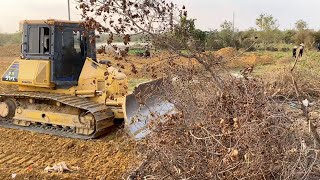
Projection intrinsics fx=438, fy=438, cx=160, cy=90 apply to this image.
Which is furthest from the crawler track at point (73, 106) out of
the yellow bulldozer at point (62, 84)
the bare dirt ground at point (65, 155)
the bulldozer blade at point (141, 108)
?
the bulldozer blade at point (141, 108)

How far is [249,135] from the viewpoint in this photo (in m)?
3.96

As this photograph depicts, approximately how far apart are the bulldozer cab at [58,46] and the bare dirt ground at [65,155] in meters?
1.46

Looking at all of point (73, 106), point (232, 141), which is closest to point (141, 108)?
point (73, 106)

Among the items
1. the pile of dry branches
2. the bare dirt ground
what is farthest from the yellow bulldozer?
the pile of dry branches

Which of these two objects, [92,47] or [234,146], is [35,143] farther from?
[234,146]

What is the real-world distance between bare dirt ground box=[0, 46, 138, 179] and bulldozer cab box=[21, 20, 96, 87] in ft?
4.80

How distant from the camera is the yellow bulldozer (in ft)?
30.6

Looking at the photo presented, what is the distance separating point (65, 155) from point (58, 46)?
260 cm

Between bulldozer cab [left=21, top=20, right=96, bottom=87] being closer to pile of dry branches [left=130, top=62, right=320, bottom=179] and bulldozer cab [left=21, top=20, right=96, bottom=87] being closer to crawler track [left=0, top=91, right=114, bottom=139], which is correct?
crawler track [left=0, top=91, right=114, bottom=139]

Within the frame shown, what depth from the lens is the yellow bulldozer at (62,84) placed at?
9320mm

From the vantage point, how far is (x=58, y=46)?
9.51 metres

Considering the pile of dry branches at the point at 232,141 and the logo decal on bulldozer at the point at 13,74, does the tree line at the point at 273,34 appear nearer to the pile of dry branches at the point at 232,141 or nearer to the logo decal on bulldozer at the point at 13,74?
the logo decal on bulldozer at the point at 13,74

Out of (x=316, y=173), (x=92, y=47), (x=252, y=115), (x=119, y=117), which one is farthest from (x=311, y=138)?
(x=92, y=47)

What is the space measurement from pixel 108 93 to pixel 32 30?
2.17 meters
